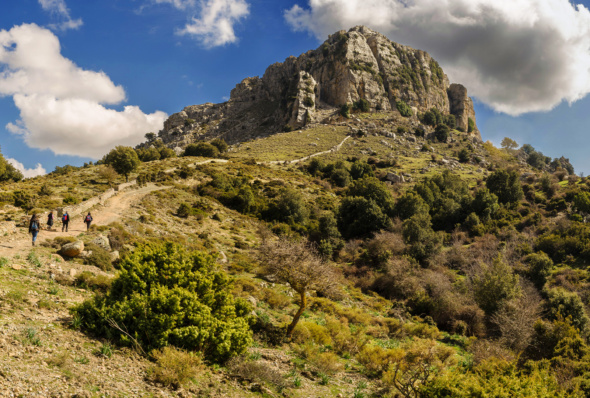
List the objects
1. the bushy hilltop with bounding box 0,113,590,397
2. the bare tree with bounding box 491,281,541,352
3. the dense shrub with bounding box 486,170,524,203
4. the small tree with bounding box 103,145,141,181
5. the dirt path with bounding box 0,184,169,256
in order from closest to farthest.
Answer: the bushy hilltop with bounding box 0,113,590,397 < the dirt path with bounding box 0,184,169,256 < the bare tree with bounding box 491,281,541,352 < the small tree with bounding box 103,145,141,181 < the dense shrub with bounding box 486,170,524,203

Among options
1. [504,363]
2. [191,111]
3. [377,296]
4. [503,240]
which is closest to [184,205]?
[377,296]

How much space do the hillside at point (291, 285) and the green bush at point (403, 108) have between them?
198 feet

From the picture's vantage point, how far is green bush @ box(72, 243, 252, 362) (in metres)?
9.17

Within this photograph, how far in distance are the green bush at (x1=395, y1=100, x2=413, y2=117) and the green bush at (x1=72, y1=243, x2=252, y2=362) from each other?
137 meters

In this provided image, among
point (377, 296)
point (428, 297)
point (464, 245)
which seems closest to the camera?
point (428, 297)

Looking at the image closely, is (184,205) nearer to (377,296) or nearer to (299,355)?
(377,296)

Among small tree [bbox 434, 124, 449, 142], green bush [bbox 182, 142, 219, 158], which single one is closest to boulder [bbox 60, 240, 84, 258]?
green bush [bbox 182, 142, 219, 158]

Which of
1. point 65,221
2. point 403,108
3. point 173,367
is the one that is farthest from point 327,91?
point 173,367

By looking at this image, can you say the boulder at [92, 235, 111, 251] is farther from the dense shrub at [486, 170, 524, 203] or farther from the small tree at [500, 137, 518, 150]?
the small tree at [500, 137, 518, 150]

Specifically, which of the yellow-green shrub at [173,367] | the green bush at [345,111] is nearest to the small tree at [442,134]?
the green bush at [345,111]

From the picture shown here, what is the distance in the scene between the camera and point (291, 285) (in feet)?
48.3

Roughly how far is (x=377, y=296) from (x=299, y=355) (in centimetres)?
1620

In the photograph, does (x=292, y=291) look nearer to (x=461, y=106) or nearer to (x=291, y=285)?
(x=291, y=285)

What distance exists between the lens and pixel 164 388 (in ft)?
25.4
